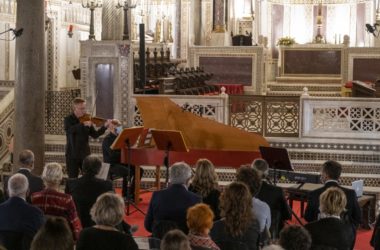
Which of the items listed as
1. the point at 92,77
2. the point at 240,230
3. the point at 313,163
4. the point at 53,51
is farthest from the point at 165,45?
the point at 240,230

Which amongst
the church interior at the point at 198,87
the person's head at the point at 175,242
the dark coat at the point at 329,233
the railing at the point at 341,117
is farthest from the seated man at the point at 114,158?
the person's head at the point at 175,242

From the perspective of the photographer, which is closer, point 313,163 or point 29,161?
point 29,161

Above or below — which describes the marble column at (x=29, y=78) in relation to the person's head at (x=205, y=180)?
above

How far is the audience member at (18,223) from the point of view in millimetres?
7137

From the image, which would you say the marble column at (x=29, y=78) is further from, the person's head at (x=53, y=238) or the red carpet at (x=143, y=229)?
the person's head at (x=53, y=238)

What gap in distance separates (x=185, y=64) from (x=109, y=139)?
525 inches

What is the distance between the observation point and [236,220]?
704 centimetres

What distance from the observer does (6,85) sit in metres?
19.4

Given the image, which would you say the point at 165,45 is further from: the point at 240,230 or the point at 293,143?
the point at 240,230

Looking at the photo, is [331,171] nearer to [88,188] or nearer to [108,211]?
[88,188]

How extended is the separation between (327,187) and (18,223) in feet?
11.0

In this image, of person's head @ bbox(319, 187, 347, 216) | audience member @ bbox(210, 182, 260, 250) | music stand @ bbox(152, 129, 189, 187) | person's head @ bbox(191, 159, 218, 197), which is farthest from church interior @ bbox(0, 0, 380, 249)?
audience member @ bbox(210, 182, 260, 250)

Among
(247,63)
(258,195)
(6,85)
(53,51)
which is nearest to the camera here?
(258,195)

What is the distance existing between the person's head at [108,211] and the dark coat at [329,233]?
5.99ft
